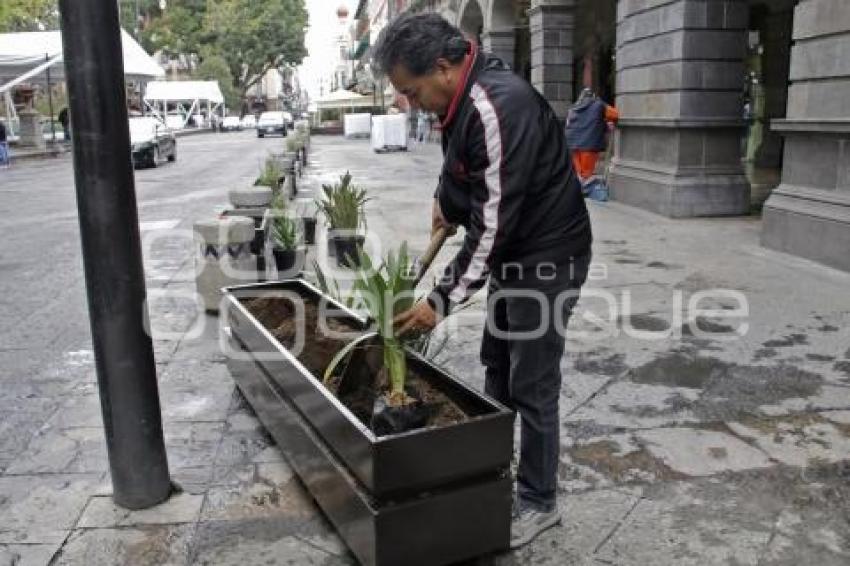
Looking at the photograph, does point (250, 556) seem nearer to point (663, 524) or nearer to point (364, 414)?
point (364, 414)

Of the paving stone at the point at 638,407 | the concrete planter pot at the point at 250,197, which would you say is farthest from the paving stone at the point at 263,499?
the concrete planter pot at the point at 250,197

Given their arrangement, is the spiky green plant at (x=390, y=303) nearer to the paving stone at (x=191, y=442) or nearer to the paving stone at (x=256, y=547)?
the paving stone at (x=256, y=547)

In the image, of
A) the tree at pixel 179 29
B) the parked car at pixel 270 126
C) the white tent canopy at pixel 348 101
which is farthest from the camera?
the tree at pixel 179 29

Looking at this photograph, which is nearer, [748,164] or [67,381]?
[67,381]

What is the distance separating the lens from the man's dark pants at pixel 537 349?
3008mm

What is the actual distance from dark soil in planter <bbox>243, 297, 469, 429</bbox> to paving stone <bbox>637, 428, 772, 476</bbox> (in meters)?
1.31

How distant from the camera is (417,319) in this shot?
2963mm

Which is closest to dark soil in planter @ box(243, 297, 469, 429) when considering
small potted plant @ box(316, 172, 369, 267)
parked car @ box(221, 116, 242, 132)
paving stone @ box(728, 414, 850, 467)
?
paving stone @ box(728, 414, 850, 467)

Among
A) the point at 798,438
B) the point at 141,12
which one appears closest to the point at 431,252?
the point at 798,438

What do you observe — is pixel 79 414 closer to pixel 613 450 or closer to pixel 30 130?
pixel 613 450

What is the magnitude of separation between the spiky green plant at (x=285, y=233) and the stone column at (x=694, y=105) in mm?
6012

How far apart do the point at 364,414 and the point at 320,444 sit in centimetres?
21

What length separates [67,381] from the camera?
5.27 metres

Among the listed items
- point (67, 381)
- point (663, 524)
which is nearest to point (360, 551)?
point (663, 524)
